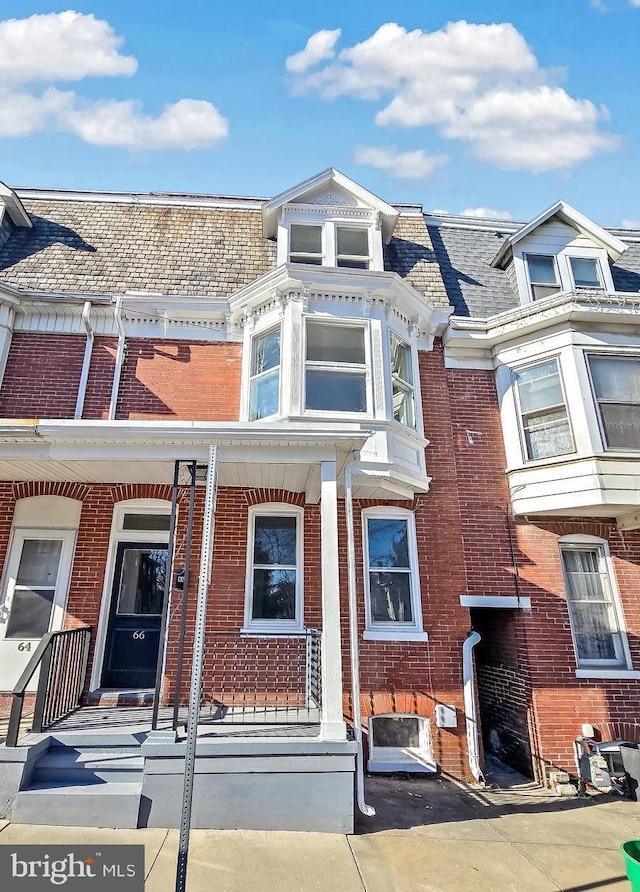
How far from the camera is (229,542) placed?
6.98m

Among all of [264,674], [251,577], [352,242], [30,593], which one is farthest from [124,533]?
[352,242]

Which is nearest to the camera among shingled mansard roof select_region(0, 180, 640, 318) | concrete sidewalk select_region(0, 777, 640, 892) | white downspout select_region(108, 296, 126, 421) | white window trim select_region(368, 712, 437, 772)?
concrete sidewalk select_region(0, 777, 640, 892)

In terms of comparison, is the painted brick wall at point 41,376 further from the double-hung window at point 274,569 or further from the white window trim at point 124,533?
the double-hung window at point 274,569

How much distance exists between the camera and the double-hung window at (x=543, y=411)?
25.1ft

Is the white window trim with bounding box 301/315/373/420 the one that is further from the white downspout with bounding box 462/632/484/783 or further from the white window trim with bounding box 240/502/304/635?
the white downspout with bounding box 462/632/484/783

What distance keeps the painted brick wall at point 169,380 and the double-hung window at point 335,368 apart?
132cm

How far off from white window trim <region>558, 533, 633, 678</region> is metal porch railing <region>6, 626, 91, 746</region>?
265 inches

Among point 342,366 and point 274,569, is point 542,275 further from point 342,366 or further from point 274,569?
point 274,569

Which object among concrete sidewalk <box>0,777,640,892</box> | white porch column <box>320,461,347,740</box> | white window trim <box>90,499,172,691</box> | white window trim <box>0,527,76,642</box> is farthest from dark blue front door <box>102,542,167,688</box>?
white porch column <box>320,461,347,740</box>

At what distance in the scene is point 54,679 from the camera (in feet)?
17.7

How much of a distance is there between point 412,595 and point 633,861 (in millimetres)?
3997

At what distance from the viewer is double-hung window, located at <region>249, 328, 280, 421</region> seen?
7555mm

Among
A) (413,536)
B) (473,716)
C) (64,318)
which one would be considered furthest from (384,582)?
(64,318)

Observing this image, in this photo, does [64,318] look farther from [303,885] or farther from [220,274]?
[303,885]
